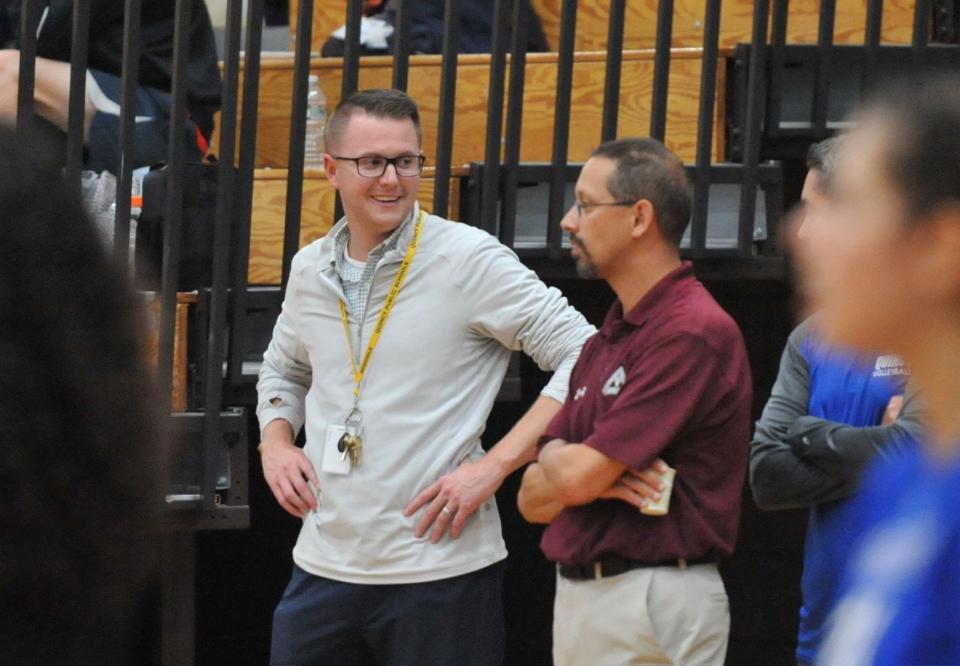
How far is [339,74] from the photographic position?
552 cm

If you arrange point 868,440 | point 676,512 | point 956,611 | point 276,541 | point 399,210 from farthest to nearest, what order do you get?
point 276,541 → point 399,210 → point 868,440 → point 676,512 → point 956,611

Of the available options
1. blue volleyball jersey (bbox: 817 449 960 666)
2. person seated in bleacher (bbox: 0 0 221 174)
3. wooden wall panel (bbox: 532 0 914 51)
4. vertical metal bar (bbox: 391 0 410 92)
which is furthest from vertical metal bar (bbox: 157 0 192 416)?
blue volleyball jersey (bbox: 817 449 960 666)

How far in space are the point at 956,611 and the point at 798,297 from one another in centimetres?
367

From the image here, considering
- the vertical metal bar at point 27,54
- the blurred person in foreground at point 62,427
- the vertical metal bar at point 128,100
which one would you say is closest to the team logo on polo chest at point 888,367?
the vertical metal bar at point 128,100

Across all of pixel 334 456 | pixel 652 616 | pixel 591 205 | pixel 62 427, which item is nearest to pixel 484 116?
pixel 591 205

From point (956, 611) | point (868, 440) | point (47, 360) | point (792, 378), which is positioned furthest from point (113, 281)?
point (792, 378)

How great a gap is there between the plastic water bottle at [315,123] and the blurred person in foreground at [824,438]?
2.06 meters

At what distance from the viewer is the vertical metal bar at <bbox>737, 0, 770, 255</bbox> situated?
14.6ft

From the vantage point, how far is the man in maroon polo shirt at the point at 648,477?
129 inches

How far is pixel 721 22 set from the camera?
18.0 ft

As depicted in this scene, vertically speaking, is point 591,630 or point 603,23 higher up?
point 603,23

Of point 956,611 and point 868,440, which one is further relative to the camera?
point 868,440

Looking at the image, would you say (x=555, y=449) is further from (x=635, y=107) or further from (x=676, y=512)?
(x=635, y=107)

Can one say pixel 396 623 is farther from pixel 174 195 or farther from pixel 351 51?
pixel 351 51
